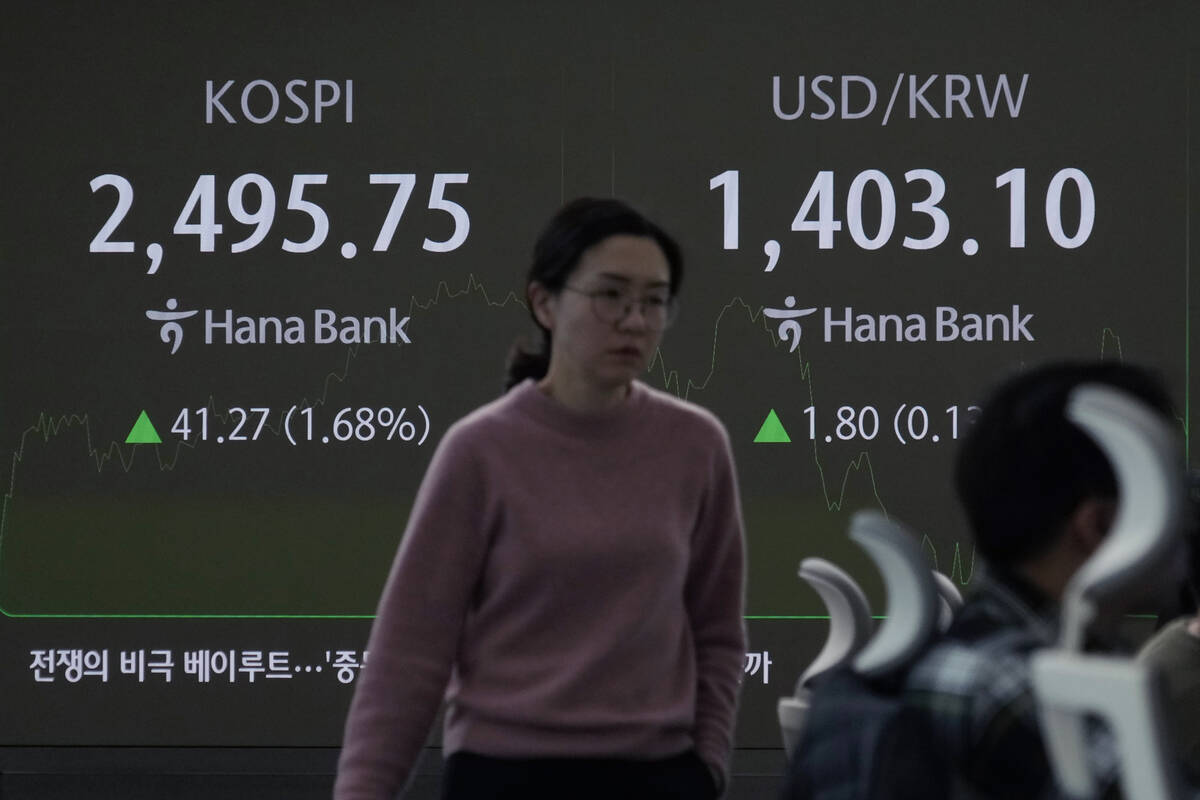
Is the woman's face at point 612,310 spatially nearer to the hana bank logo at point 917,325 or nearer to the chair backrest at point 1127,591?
the chair backrest at point 1127,591

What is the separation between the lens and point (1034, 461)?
1.21 metres

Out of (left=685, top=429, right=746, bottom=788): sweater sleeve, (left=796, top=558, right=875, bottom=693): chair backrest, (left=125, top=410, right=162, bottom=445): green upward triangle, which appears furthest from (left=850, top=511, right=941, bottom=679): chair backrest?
→ (left=125, top=410, right=162, bottom=445): green upward triangle

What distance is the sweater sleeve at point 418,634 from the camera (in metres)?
2.07

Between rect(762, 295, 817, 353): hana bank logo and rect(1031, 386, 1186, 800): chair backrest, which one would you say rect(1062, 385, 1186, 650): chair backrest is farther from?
rect(762, 295, 817, 353): hana bank logo

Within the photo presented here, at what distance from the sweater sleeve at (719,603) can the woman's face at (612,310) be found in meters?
0.18

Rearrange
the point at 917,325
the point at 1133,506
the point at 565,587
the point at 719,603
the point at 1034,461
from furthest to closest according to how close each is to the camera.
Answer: the point at 917,325 → the point at 719,603 → the point at 565,587 → the point at 1034,461 → the point at 1133,506

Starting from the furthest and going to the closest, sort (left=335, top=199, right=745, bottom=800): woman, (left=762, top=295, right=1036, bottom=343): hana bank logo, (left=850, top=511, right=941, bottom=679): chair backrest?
1. (left=762, top=295, right=1036, bottom=343): hana bank logo
2. (left=335, top=199, right=745, bottom=800): woman
3. (left=850, top=511, right=941, bottom=679): chair backrest

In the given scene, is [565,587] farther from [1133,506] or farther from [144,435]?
[144,435]

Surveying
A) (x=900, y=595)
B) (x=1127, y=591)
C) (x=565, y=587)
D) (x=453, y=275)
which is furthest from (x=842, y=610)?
(x=453, y=275)

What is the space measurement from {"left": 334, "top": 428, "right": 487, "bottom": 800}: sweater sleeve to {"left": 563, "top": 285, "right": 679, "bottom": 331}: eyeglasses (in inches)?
10.0

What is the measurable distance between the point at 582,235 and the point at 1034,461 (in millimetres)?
1014

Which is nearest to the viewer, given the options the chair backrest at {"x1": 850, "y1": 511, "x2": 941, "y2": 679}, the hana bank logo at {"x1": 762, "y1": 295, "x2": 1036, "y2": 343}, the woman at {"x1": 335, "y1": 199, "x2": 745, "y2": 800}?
the chair backrest at {"x1": 850, "y1": 511, "x2": 941, "y2": 679}

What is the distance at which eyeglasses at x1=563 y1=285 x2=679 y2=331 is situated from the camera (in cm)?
212

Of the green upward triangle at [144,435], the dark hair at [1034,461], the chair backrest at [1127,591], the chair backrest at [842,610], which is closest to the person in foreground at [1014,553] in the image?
the dark hair at [1034,461]
